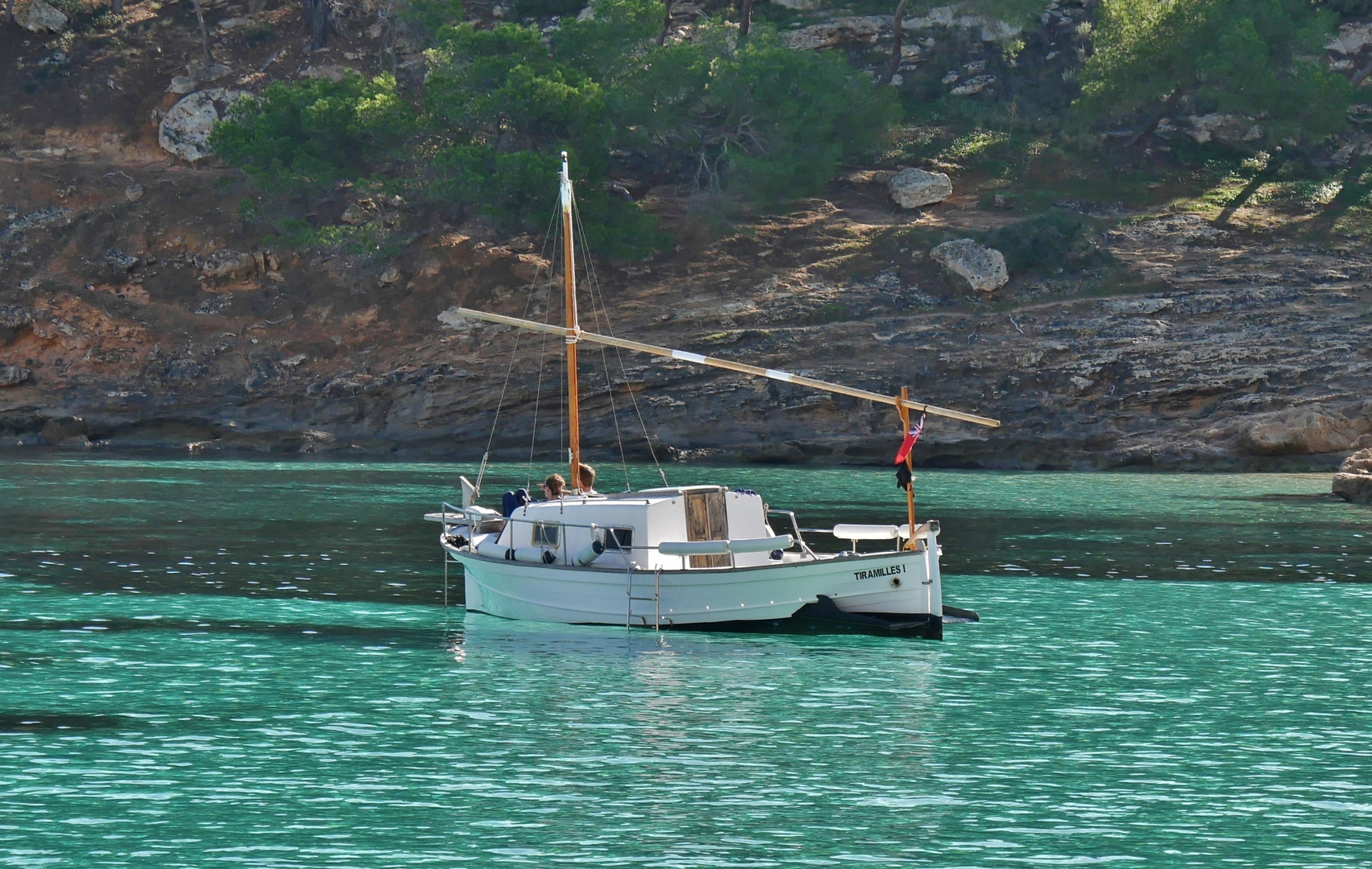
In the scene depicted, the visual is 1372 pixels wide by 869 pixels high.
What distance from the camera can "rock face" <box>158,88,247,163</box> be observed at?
101375 millimetres

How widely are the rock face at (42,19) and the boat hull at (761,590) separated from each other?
96383mm

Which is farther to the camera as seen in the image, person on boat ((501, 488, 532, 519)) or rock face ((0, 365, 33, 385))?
rock face ((0, 365, 33, 385))

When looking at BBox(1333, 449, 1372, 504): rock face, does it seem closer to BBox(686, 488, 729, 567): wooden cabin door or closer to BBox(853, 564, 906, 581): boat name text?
BBox(853, 564, 906, 581): boat name text

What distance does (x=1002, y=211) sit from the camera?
298 ft

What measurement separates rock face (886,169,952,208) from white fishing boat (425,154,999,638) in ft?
208

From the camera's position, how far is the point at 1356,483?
182 feet

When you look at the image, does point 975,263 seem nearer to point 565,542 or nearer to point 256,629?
point 565,542

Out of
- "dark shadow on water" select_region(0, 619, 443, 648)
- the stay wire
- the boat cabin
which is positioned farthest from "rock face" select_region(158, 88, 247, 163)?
the boat cabin

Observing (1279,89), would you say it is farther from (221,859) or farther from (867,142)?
(221,859)

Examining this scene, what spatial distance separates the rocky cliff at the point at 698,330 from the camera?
73.1 meters

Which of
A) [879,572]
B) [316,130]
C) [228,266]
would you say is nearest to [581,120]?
[316,130]

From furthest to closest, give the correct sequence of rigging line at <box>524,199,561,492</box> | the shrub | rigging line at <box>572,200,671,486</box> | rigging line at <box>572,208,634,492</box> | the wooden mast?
the shrub < rigging line at <box>524,199,561,492</box> < rigging line at <box>572,208,634,492</box> < rigging line at <box>572,200,671,486</box> < the wooden mast

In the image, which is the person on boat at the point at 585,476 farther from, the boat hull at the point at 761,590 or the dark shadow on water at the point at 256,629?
the dark shadow on water at the point at 256,629

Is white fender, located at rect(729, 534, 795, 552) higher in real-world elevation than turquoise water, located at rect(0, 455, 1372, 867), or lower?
higher
